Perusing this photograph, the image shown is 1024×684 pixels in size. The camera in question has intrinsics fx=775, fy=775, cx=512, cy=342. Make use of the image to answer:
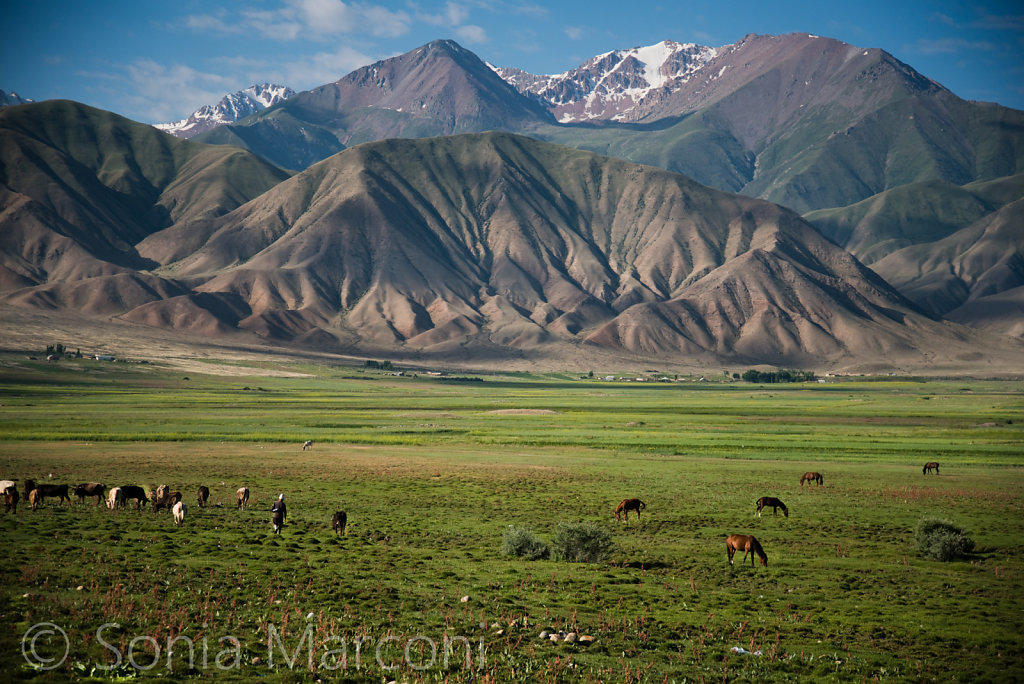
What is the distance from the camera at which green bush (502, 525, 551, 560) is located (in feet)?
90.3

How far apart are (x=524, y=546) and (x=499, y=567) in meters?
2.52

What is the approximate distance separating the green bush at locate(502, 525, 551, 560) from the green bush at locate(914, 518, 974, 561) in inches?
557

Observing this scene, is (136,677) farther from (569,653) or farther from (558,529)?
(558,529)

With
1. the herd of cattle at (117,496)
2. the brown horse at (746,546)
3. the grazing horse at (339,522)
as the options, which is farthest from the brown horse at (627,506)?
the grazing horse at (339,522)

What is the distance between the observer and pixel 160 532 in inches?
1080

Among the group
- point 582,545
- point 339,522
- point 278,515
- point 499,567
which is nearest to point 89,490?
point 278,515

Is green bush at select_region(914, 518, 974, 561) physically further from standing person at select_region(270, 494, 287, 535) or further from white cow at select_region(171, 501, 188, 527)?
white cow at select_region(171, 501, 188, 527)

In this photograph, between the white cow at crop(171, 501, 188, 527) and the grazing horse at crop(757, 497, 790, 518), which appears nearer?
the white cow at crop(171, 501, 188, 527)

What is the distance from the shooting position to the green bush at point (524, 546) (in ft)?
90.3

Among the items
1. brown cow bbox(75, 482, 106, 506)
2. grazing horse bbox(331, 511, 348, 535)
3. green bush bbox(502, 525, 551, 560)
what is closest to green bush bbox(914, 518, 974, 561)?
green bush bbox(502, 525, 551, 560)

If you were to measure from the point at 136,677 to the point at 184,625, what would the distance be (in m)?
2.76

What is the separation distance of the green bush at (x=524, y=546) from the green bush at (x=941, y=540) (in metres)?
14.1

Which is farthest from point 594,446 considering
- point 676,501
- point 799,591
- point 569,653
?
point 569,653

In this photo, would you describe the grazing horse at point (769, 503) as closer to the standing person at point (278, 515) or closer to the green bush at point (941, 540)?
the green bush at point (941, 540)
